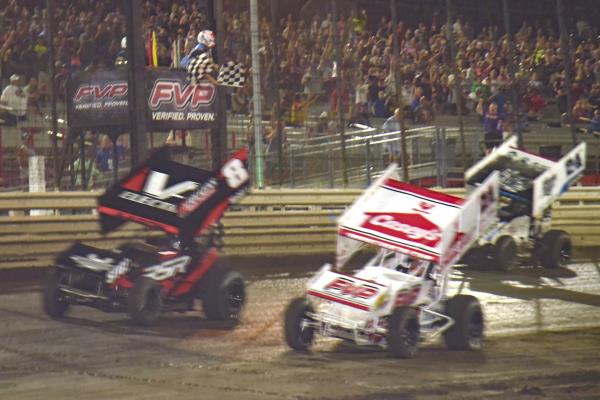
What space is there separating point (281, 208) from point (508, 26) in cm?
597

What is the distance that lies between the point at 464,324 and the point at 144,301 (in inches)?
118

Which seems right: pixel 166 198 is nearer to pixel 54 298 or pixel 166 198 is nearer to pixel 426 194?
pixel 54 298

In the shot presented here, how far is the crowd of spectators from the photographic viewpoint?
59.7ft

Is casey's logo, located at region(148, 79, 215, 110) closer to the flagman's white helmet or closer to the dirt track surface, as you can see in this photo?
the flagman's white helmet

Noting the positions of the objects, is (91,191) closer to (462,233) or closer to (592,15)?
(462,233)

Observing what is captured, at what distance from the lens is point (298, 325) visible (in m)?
10.1

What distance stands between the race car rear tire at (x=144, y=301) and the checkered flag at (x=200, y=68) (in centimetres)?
618

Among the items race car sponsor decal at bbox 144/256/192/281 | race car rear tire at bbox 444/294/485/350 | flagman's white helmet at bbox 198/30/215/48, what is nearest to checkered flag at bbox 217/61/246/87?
flagman's white helmet at bbox 198/30/215/48

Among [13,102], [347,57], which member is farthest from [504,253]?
[13,102]

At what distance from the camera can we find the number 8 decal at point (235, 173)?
11.6m

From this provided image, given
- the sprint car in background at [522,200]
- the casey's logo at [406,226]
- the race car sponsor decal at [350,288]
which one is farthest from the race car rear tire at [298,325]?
the sprint car in background at [522,200]

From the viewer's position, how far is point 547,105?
2278 centimetres

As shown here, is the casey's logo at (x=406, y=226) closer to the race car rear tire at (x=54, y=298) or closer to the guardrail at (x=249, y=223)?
the race car rear tire at (x=54, y=298)

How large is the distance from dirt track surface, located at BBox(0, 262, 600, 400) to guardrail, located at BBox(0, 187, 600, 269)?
5.42 ft
